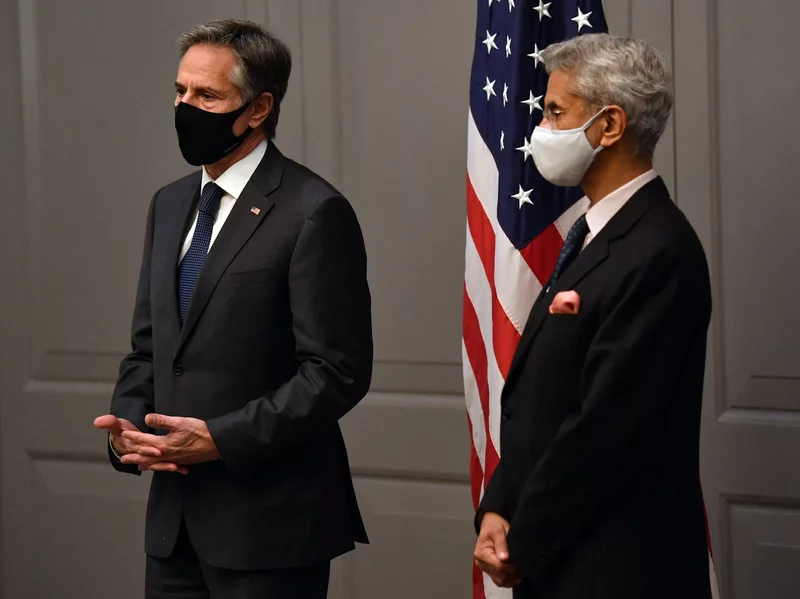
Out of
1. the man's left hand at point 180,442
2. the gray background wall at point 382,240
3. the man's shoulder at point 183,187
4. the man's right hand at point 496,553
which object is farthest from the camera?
the gray background wall at point 382,240

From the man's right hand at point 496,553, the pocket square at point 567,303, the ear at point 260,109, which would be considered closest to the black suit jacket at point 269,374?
the ear at point 260,109

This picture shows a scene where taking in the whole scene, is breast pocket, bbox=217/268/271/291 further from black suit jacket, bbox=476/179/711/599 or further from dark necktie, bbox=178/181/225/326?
black suit jacket, bbox=476/179/711/599

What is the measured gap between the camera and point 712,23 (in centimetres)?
254

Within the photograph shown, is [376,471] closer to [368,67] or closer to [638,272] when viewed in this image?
[368,67]

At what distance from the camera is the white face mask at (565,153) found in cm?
156

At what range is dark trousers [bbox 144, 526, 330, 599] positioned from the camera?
1768 mm

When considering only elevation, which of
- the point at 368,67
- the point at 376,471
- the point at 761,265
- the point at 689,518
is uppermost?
the point at 368,67

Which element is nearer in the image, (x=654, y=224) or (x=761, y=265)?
(x=654, y=224)

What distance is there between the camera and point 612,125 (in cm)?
155

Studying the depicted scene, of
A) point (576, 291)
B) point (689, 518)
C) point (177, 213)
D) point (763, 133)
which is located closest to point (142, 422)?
point (177, 213)

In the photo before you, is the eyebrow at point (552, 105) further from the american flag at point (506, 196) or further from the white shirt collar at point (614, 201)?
the american flag at point (506, 196)

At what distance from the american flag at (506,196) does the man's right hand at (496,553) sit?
0.60 m

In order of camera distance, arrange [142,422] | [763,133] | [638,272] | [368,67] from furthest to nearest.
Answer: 1. [368,67]
2. [763,133]
3. [142,422]
4. [638,272]

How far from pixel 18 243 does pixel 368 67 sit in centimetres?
134
